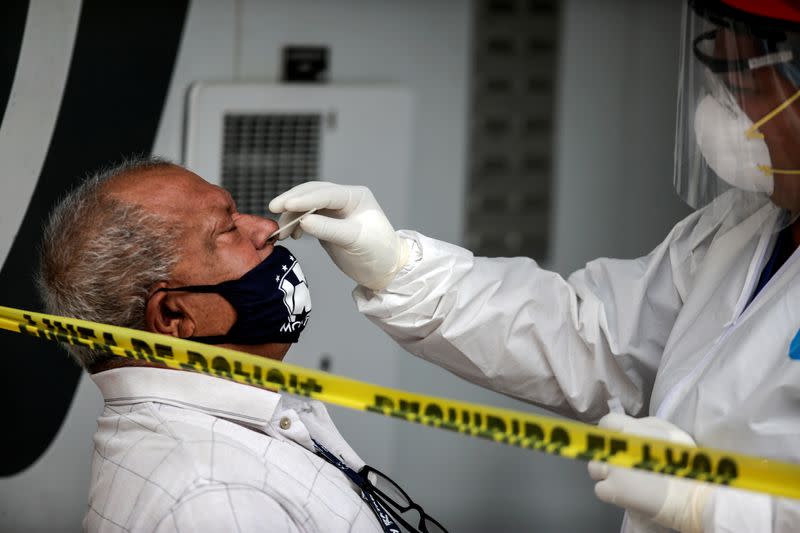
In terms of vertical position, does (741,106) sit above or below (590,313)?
above

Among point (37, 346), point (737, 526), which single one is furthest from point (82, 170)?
point (737, 526)

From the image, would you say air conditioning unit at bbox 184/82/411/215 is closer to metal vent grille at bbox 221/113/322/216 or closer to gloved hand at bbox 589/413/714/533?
metal vent grille at bbox 221/113/322/216

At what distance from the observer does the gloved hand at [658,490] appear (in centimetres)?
161

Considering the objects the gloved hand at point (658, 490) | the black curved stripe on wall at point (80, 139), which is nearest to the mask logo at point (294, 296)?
the gloved hand at point (658, 490)

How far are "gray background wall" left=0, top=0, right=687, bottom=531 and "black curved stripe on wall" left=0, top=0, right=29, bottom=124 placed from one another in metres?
0.46

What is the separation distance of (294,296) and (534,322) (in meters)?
0.55

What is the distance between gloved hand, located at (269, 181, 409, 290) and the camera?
1.91 metres

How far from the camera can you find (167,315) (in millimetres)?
1789

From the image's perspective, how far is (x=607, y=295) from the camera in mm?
2146

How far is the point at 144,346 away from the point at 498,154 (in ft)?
5.76

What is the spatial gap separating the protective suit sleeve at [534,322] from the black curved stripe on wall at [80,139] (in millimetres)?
1305

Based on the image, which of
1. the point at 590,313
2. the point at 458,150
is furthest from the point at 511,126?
the point at 590,313

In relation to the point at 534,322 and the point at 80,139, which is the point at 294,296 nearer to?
the point at 534,322

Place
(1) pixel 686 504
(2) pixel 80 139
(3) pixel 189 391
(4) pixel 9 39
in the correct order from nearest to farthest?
(1) pixel 686 504 < (3) pixel 189 391 < (4) pixel 9 39 < (2) pixel 80 139
